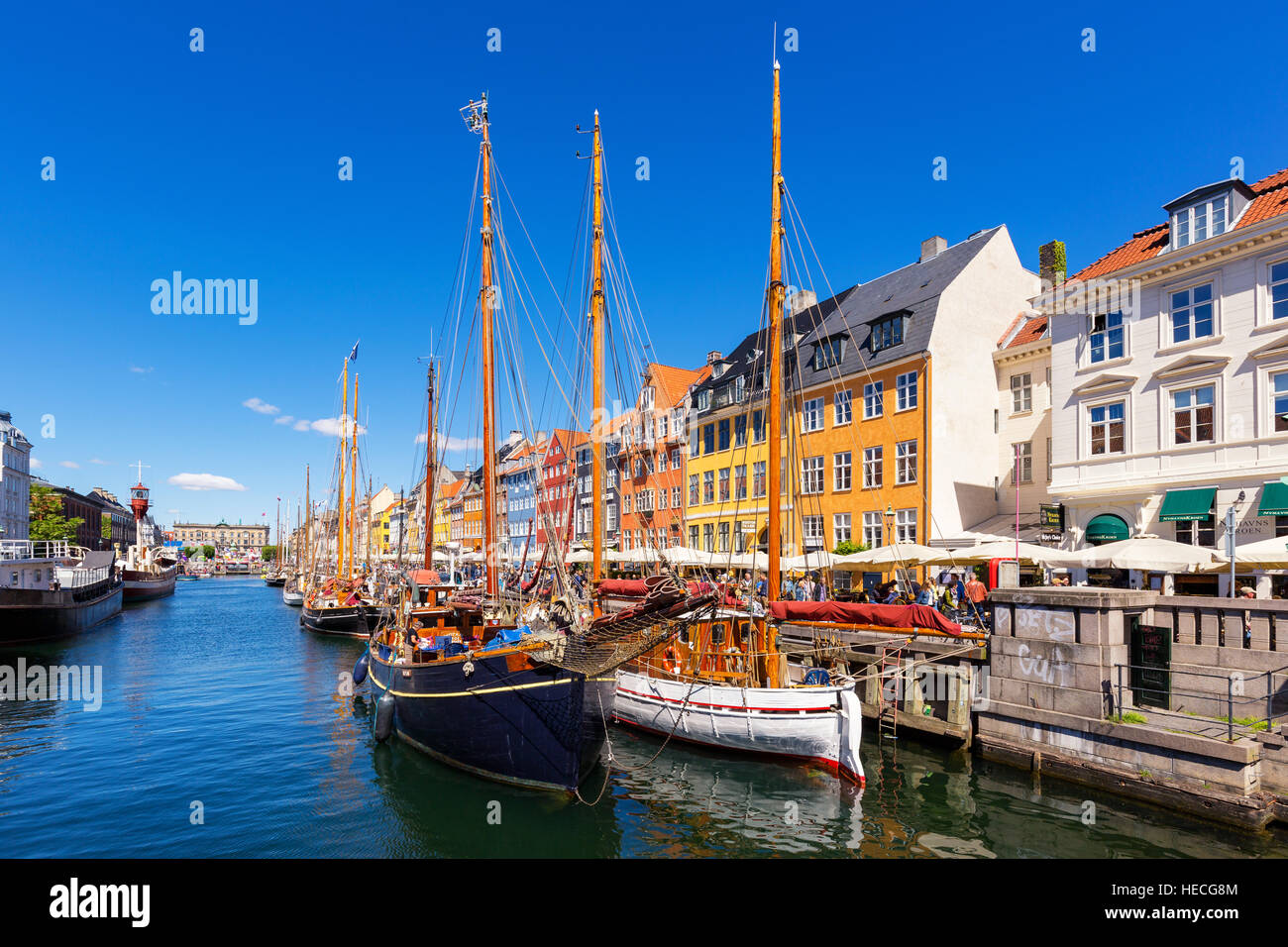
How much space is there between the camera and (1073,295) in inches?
1136

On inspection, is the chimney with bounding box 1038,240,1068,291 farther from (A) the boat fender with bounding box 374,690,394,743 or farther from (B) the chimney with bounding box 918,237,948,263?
(A) the boat fender with bounding box 374,690,394,743

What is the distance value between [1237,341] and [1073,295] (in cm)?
604

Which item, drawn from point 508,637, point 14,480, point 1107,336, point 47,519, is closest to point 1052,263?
point 1107,336

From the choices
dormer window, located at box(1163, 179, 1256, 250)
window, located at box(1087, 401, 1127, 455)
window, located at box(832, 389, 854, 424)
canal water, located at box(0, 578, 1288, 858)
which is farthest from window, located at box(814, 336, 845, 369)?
canal water, located at box(0, 578, 1288, 858)

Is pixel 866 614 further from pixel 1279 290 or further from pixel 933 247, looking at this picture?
pixel 933 247

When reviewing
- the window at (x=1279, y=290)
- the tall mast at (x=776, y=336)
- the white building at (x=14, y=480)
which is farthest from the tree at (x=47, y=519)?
the window at (x=1279, y=290)

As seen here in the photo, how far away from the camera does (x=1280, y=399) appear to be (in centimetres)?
2314

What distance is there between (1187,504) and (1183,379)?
438 centimetres

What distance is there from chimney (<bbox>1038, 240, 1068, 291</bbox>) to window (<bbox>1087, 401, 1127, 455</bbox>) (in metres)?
12.5

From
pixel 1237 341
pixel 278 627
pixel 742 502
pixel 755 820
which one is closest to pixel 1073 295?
pixel 1237 341

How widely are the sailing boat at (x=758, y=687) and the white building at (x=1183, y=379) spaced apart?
13.1 metres

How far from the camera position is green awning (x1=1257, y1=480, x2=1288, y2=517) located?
22.0 m
